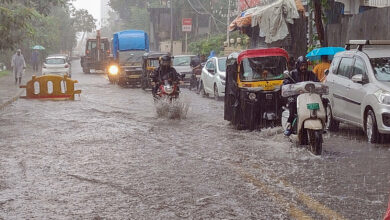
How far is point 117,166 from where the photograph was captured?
9773mm

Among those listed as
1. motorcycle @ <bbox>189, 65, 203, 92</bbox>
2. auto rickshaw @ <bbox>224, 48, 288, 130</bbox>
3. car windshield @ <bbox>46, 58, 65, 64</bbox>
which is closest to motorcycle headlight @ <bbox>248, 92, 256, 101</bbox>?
auto rickshaw @ <bbox>224, 48, 288, 130</bbox>

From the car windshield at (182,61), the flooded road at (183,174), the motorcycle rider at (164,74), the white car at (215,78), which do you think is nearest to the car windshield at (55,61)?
the car windshield at (182,61)

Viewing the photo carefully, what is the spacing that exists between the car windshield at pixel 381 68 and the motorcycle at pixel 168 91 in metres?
6.32

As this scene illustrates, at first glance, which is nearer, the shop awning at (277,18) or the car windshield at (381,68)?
the car windshield at (381,68)

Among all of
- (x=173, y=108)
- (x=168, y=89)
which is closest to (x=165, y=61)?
(x=168, y=89)

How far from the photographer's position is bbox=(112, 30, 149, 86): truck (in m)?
34.0

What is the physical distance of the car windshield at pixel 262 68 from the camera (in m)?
14.8

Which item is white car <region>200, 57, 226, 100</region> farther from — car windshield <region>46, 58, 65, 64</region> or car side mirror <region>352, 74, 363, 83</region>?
car windshield <region>46, 58, 65, 64</region>

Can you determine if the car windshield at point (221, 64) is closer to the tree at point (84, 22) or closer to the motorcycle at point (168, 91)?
the motorcycle at point (168, 91)

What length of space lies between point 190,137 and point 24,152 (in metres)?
3.31

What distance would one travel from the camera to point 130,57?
36.6 metres

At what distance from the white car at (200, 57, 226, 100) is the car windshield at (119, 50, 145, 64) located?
34.2 ft

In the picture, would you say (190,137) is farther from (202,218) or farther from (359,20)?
(359,20)

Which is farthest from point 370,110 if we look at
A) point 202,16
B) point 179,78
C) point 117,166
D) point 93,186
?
point 202,16
